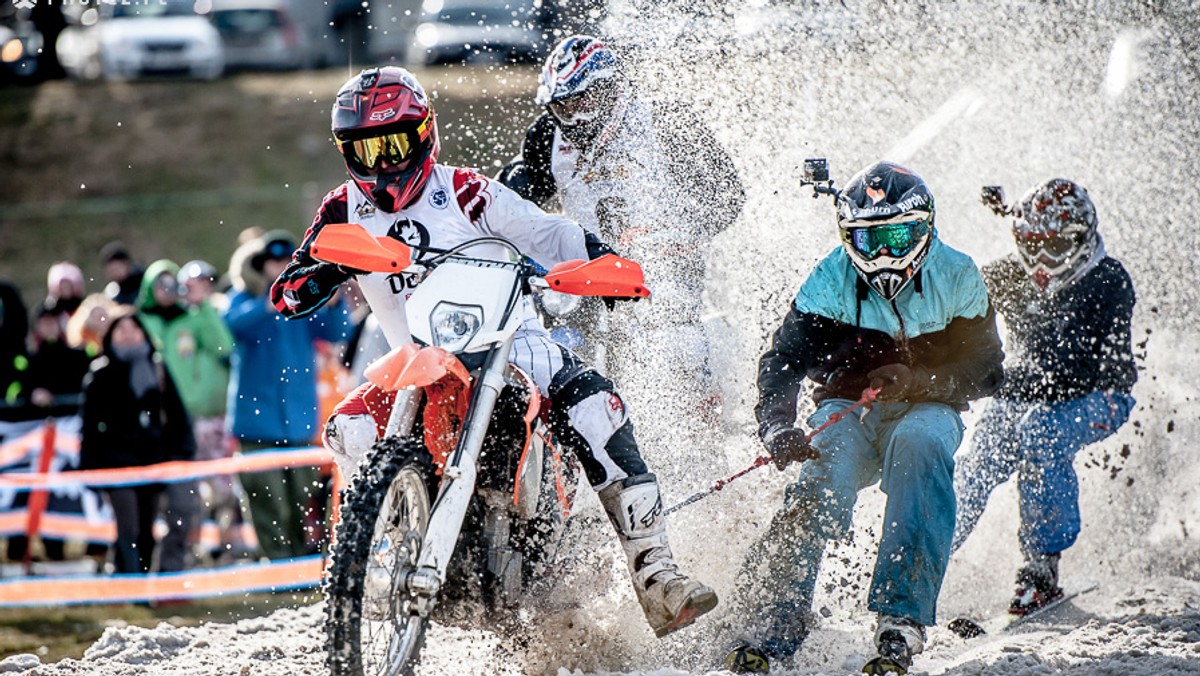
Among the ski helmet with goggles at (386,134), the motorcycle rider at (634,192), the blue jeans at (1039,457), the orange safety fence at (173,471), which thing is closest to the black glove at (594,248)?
the ski helmet with goggles at (386,134)

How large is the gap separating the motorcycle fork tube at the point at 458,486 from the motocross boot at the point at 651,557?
0.69 meters

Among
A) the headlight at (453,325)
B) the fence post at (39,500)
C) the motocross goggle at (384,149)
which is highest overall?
the motocross goggle at (384,149)

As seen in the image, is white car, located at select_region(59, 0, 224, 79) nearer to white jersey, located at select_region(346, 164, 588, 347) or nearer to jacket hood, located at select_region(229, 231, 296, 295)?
jacket hood, located at select_region(229, 231, 296, 295)

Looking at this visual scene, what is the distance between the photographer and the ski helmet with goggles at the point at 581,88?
24.6ft

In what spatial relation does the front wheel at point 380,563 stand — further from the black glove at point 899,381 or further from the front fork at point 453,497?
the black glove at point 899,381

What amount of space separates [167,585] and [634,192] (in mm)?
4093

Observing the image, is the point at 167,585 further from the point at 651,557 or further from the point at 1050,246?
the point at 1050,246

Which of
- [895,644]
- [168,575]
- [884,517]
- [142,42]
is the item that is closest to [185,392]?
[168,575]

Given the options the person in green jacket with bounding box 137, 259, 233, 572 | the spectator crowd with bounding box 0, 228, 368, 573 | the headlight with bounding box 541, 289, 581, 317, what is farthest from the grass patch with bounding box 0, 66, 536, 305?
the headlight with bounding box 541, 289, 581, 317

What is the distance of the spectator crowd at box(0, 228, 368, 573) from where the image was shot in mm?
10148

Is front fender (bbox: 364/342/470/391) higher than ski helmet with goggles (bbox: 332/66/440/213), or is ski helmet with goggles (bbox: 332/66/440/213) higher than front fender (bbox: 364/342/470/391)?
ski helmet with goggles (bbox: 332/66/440/213)

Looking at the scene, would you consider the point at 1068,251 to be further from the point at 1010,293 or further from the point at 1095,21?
the point at 1095,21

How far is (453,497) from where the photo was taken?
5121mm

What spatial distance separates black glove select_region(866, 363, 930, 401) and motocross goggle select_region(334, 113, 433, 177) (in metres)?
1.97
